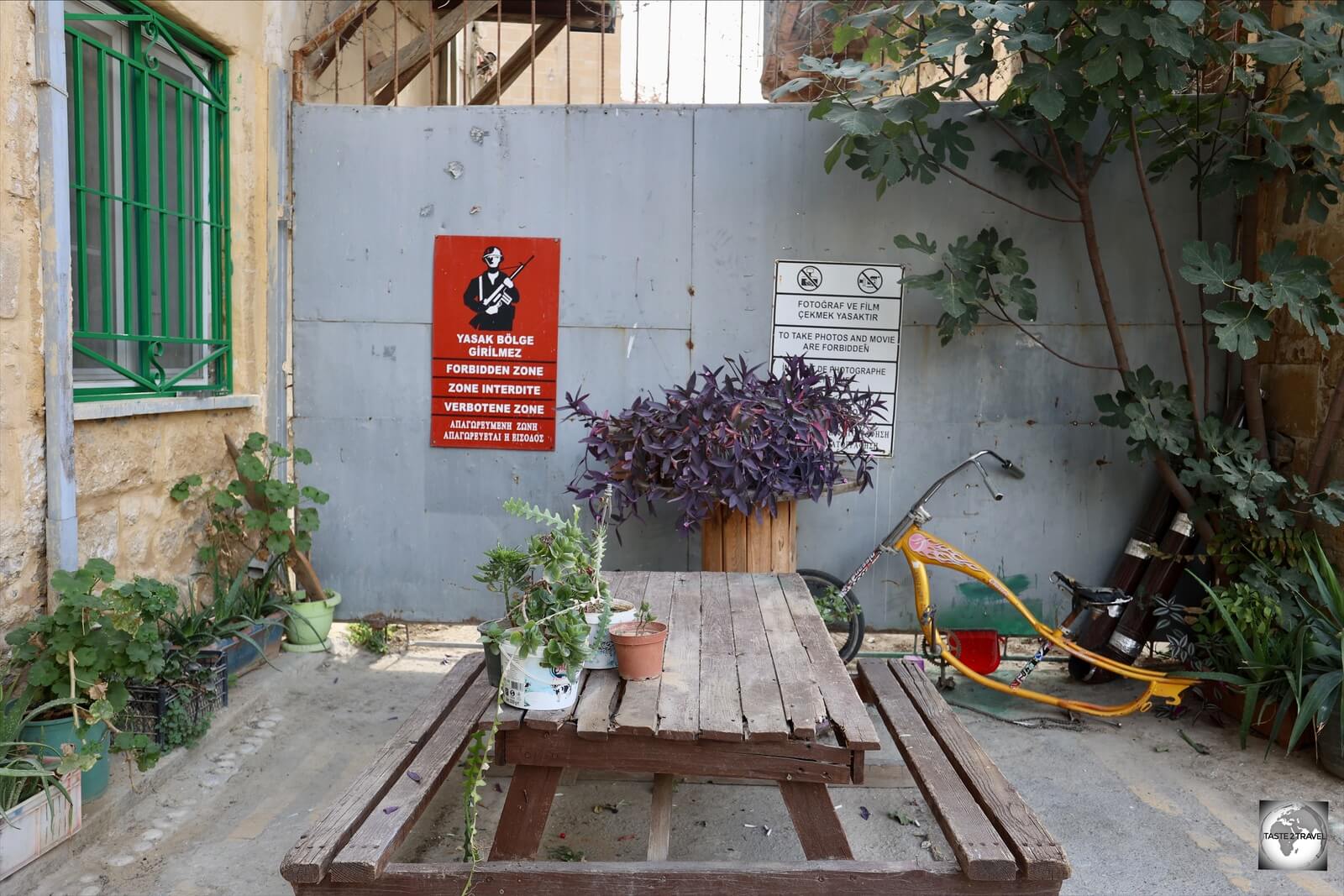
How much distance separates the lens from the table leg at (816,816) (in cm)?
224

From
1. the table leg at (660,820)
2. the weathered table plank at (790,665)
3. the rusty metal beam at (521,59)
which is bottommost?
the table leg at (660,820)

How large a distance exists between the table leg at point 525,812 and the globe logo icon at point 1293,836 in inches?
86.8

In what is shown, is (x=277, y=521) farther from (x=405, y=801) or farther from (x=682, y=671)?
(x=682, y=671)

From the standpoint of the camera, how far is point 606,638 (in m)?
2.39

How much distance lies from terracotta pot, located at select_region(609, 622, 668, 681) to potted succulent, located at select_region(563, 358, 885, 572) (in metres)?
1.47

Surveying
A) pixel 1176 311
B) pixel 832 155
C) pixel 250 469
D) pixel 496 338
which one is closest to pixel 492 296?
pixel 496 338

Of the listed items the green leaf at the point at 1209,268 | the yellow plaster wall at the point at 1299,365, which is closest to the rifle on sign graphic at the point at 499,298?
the green leaf at the point at 1209,268

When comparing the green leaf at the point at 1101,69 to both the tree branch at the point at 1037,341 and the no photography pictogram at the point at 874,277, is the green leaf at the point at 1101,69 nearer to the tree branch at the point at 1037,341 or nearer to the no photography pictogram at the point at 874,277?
the tree branch at the point at 1037,341

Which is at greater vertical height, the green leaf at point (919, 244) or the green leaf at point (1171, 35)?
the green leaf at point (1171, 35)

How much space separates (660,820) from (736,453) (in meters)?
1.58

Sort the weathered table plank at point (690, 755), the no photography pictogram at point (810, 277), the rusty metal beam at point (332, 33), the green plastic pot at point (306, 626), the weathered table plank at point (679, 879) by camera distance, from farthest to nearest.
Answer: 1. the rusty metal beam at point (332, 33)
2. the no photography pictogram at point (810, 277)
3. the green plastic pot at point (306, 626)
4. the weathered table plank at point (690, 755)
5. the weathered table plank at point (679, 879)

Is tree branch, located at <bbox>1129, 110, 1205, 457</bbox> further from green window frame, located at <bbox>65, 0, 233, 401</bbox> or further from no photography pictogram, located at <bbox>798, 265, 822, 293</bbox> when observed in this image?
green window frame, located at <bbox>65, 0, 233, 401</bbox>

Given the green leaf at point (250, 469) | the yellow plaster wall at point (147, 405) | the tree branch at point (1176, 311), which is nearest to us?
the yellow plaster wall at point (147, 405)

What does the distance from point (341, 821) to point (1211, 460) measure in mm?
3751
